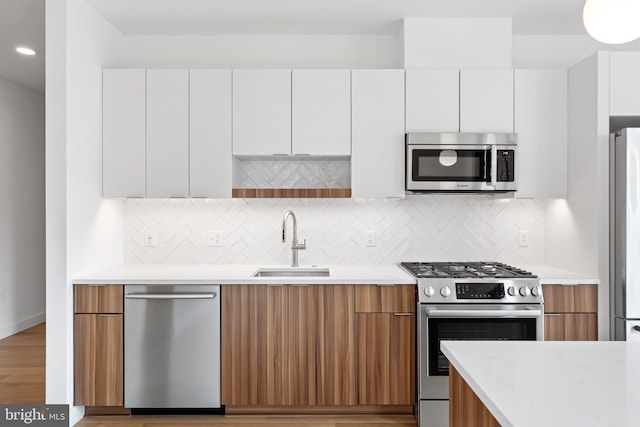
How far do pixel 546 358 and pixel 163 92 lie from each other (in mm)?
2762

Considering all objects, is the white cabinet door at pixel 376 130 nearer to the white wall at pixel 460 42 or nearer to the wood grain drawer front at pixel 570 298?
the white wall at pixel 460 42

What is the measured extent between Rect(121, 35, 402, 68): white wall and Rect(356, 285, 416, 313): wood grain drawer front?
1.71 meters

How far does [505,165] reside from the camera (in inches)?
122

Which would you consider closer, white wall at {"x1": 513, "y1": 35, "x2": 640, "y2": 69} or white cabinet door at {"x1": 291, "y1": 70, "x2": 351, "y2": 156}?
white cabinet door at {"x1": 291, "y1": 70, "x2": 351, "y2": 156}

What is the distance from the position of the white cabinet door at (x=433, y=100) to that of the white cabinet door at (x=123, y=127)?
5.91 ft

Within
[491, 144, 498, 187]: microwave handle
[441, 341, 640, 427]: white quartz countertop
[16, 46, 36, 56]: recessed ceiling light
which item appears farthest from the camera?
[16, 46, 36, 56]: recessed ceiling light

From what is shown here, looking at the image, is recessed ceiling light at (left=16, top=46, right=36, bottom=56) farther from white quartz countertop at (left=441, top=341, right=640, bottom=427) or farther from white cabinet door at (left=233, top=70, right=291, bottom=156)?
white quartz countertop at (left=441, top=341, right=640, bottom=427)

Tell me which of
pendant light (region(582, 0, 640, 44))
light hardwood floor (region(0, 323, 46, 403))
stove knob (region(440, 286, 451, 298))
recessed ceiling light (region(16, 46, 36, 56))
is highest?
recessed ceiling light (region(16, 46, 36, 56))

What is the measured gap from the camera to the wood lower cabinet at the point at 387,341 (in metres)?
2.87

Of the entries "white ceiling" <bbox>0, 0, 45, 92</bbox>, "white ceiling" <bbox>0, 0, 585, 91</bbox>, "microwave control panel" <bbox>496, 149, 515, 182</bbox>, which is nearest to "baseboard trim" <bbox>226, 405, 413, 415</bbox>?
"microwave control panel" <bbox>496, 149, 515, 182</bbox>

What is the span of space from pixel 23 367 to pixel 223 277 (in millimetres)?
2201

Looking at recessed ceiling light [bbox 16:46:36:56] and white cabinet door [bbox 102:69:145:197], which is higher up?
recessed ceiling light [bbox 16:46:36:56]

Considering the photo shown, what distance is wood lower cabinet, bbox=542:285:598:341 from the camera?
2840 mm

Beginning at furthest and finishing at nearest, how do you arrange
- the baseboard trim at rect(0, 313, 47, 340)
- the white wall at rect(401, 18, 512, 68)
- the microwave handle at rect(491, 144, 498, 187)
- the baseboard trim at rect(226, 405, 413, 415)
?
the baseboard trim at rect(0, 313, 47, 340), the white wall at rect(401, 18, 512, 68), the microwave handle at rect(491, 144, 498, 187), the baseboard trim at rect(226, 405, 413, 415)
